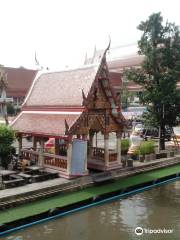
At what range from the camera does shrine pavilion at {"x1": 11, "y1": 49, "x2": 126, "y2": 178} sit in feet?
55.1

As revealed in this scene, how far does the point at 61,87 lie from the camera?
1908cm

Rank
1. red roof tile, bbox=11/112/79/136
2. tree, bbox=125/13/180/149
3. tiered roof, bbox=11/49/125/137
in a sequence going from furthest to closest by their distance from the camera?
tree, bbox=125/13/180/149
tiered roof, bbox=11/49/125/137
red roof tile, bbox=11/112/79/136

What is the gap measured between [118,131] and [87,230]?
7.57 metres

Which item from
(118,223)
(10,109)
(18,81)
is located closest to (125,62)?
(18,81)

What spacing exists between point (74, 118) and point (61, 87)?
292cm

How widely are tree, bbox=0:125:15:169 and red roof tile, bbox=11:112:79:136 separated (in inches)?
48.7

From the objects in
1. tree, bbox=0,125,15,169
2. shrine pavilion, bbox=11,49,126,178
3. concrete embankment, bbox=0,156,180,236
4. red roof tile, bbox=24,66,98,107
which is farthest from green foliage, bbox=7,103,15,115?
tree, bbox=0,125,15,169

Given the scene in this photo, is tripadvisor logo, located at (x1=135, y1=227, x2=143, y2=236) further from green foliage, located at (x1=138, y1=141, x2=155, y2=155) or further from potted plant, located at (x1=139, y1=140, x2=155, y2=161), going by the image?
green foliage, located at (x1=138, y1=141, x2=155, y2=155)

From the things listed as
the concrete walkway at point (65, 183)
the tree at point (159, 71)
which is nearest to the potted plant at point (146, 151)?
the concrete walkway at point (65, 183)

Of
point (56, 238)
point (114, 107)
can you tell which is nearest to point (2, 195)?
point (56, 238)

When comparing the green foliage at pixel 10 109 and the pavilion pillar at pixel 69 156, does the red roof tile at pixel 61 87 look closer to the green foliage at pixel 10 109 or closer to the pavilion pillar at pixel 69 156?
the pavilion pillar at pixel 69 156

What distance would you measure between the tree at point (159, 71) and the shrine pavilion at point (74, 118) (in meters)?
6.92

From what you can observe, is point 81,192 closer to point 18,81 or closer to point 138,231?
point 138,231

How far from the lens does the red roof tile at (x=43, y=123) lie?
1689 centimetres
